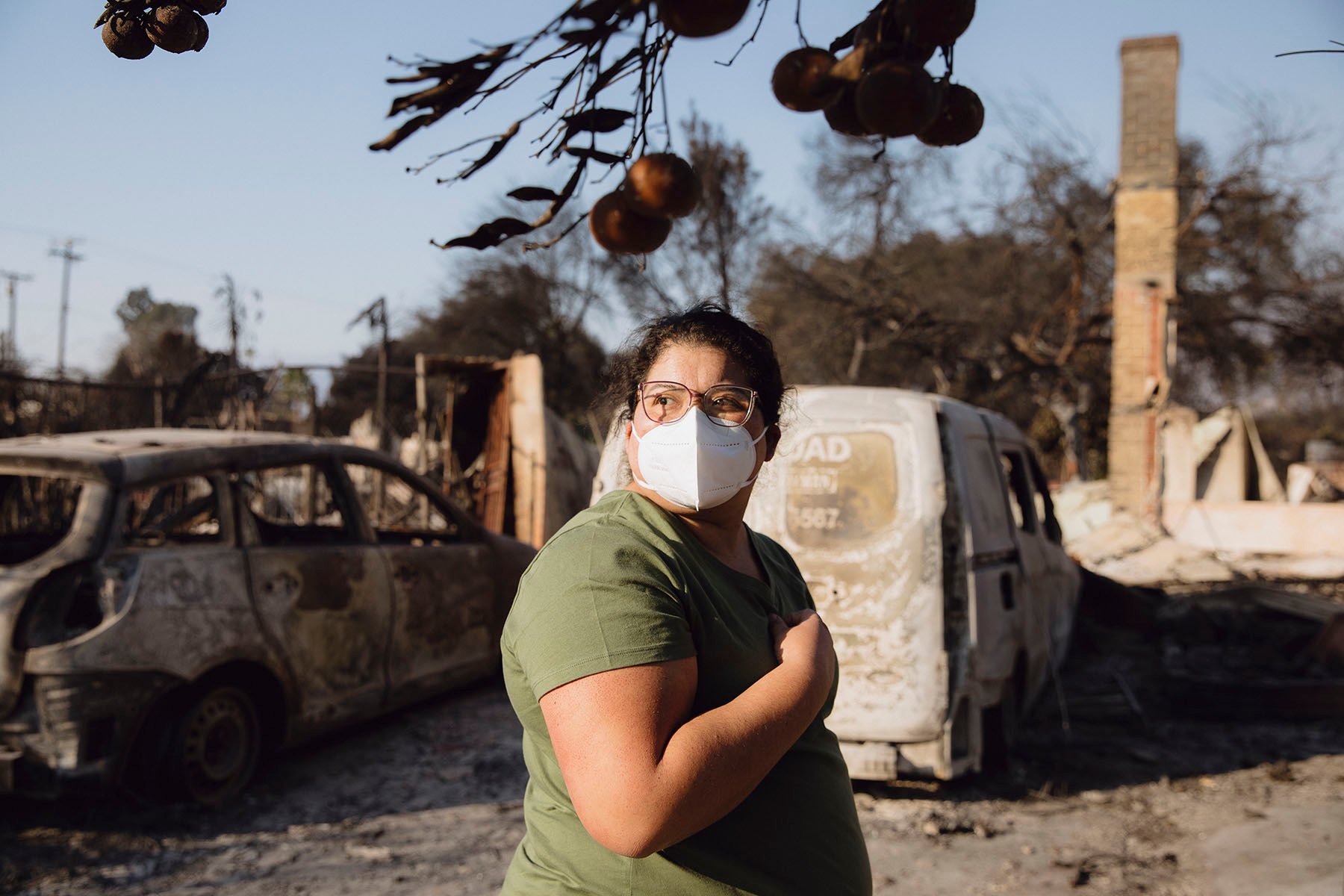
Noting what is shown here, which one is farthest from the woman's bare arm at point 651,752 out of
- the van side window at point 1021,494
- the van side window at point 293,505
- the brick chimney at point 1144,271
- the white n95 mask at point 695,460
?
the brick chimney at point 1144,271

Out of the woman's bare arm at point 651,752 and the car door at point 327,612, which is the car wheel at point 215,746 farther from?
the woman's bare arm at point 651,752

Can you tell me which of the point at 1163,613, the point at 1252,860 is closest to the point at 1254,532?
the point at 1163,613

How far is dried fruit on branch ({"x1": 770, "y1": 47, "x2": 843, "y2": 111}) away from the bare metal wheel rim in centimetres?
447

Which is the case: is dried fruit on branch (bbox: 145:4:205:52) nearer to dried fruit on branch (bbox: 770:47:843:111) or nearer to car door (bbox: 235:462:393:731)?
dried fruit on branch (bbox: 770:47:843:111)

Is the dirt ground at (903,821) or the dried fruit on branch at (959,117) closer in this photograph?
the dried fruit on branch at (959,117)

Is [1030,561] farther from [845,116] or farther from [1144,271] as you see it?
[1144,271]

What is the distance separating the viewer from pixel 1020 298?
2353 centimetres

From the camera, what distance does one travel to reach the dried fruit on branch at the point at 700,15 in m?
0.96

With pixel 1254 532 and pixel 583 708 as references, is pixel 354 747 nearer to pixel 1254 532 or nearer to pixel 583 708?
pixel 583 708

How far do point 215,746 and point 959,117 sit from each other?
4.82 metres

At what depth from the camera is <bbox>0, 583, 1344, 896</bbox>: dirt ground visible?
14.1 feet

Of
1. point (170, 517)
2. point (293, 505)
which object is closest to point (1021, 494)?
point (170, 517)

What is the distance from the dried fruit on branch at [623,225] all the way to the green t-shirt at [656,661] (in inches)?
16.0

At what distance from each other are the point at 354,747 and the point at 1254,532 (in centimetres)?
1328
